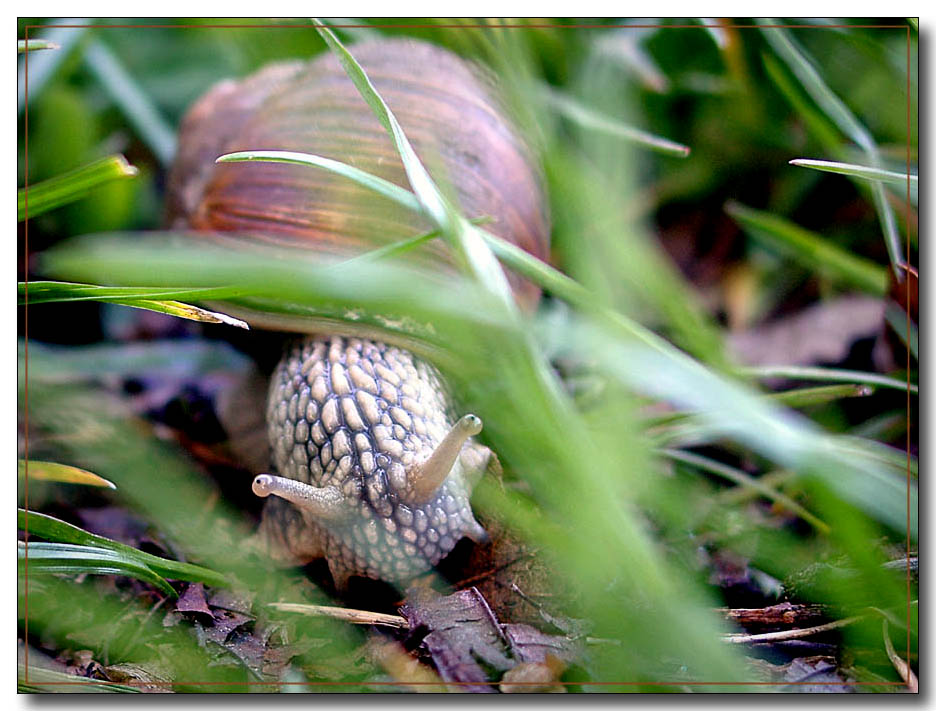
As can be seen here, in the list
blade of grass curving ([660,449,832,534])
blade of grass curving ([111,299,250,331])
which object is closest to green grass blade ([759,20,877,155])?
blade of grass curving ([660,449,832,534])

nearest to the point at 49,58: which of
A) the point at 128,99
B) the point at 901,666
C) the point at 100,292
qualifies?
the point at 128,99

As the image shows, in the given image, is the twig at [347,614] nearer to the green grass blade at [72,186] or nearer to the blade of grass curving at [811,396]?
the blade of grass curving at [811,396]

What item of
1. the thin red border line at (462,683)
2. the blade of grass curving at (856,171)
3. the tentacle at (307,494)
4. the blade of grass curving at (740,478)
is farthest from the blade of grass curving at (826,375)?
the tentacle at (307,494)

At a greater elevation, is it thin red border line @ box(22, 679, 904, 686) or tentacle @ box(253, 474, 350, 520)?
tentacle @ box(253, 474, 350, 520)

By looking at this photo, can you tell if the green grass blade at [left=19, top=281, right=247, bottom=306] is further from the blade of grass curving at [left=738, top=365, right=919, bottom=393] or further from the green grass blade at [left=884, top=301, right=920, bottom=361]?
the green grass blade at [left=884, top=301, right=920, bottom=361]

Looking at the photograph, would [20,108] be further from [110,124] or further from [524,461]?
[524,461]

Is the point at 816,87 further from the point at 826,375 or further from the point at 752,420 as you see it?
the point at 752,420
